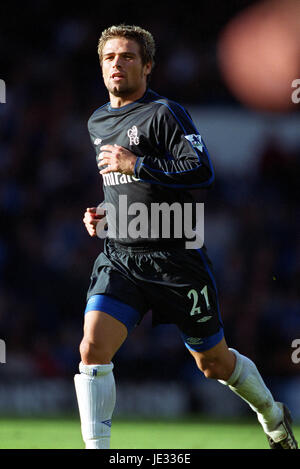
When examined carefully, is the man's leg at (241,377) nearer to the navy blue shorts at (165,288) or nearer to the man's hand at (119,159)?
the navy blue shorts at (165,288)

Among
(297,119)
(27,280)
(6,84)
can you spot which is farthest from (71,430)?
(297,119)

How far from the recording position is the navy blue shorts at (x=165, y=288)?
14.9 feet

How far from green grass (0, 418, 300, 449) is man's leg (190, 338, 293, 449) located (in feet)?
3.08

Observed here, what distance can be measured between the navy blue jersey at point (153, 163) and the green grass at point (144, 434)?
191 cm

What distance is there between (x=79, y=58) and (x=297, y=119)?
3715 mm

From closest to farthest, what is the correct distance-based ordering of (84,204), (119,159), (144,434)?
(119,159)
(144,434)
(84,204)

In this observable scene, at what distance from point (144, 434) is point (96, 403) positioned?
110 inches

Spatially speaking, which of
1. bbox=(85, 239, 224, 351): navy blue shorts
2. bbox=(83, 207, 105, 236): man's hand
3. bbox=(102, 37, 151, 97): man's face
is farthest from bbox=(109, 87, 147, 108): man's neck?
bbox=(85, 239, 224, 351): navy blue shorts

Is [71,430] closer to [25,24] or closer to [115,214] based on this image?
[115,214]

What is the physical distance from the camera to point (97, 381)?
14.0 feet

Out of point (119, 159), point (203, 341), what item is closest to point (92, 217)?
Result: point (119, 159)

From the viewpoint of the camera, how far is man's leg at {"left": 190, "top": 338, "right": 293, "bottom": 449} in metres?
4.79

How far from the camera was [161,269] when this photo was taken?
15.1 ft

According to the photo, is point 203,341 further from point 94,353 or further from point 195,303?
point 94,353
